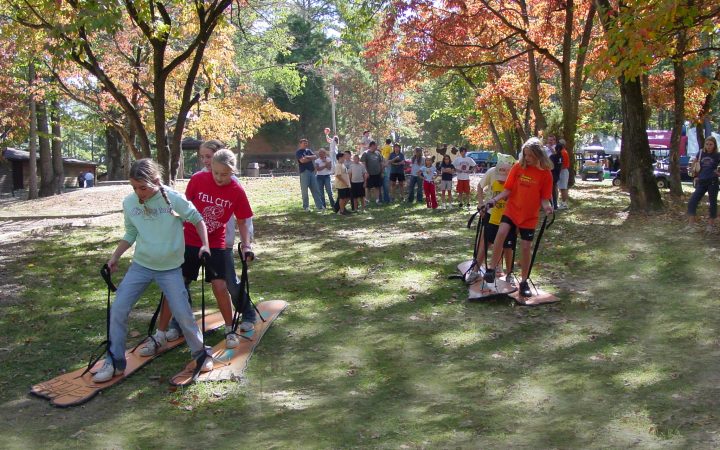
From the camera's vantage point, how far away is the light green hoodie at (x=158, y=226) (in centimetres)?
546

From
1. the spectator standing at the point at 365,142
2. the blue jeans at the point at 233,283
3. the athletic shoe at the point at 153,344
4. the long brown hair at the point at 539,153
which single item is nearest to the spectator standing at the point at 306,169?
the spectator standing at the point at 365,142

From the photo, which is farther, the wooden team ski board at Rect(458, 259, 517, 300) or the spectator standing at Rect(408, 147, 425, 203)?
the spectator standing at Rect(408, 147, 425, 203)

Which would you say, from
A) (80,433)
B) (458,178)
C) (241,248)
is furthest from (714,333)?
(458,178)

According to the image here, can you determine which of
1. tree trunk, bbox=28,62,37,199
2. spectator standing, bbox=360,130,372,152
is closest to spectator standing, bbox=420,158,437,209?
spectator standing, bbox=360,130,372,152

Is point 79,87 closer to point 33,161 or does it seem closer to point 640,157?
point 33,161

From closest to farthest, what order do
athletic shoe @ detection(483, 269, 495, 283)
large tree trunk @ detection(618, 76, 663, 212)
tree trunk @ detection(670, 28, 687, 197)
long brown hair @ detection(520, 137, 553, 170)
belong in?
long brown hair @ detection(520, 137, 553, 170) < athletic shoe @ detection(483, 269, 495, 283) < large tree trunk @ detection(618, 76, 663, 212) < tree trunk @ detection(670, 28, 687, 197)

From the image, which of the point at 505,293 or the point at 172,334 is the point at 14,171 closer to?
the point at 172,334

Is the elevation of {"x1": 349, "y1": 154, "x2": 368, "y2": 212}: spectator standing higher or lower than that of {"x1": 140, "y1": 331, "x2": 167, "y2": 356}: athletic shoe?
higher

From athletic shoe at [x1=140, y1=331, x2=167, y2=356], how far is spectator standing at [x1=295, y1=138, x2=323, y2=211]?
10.1m

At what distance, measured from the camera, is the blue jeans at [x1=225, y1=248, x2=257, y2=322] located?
20.5ft

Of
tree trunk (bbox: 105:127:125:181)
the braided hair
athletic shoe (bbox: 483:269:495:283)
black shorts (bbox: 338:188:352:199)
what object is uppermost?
tree trunk (bbox: 105:127:125:181)

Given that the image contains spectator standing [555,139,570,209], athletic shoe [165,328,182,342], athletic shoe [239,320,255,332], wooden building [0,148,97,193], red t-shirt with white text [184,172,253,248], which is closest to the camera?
red t-shirt with white text [184,172,253,248]

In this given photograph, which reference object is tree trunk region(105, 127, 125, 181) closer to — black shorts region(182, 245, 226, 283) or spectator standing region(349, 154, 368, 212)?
→ spectator standing region(349, 154, 368, 212)

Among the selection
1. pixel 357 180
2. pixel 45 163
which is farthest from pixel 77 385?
pixel 45 163
